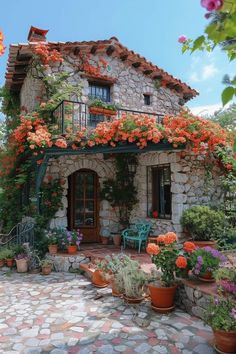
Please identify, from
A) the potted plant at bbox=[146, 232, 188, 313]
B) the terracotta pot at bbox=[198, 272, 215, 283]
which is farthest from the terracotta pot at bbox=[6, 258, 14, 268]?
the terracotta pot at bbox=[198, 272, 215, 283]

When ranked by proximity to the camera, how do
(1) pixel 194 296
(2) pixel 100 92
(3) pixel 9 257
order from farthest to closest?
1. (2) pixel 100 92
2. (3) pixel 9 257
3. (1) pixel 194 296

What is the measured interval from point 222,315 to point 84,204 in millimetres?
6326

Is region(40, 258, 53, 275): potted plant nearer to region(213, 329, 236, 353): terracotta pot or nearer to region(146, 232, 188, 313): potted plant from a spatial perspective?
region(146, 232, 188, 313): potted plant

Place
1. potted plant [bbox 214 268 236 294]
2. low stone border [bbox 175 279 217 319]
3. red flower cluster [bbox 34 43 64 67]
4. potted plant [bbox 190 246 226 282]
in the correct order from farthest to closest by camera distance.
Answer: red flower cluster [bbox 34 43 64 67], potted plant [bbox 190 246 226 282], low stone border [bbox 175 279 217 319], potted plant [bbox 214 268 236 294]

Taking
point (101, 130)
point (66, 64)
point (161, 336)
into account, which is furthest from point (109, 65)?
point (161, 336)

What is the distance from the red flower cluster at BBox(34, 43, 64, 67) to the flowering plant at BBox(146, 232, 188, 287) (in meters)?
6.19

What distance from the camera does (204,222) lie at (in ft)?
23.6

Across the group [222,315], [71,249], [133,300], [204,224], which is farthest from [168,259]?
[71,249]

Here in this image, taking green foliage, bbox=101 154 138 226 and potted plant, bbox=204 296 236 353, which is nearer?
potted plant, bbox=204 296 236 353

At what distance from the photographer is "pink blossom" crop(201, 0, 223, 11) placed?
105 cm

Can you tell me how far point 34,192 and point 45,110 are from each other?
2389mm

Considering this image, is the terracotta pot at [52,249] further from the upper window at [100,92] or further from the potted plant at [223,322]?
the potted plant at [223,322]

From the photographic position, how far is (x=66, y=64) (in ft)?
30.4

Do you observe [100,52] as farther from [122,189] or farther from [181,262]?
[181,262]
